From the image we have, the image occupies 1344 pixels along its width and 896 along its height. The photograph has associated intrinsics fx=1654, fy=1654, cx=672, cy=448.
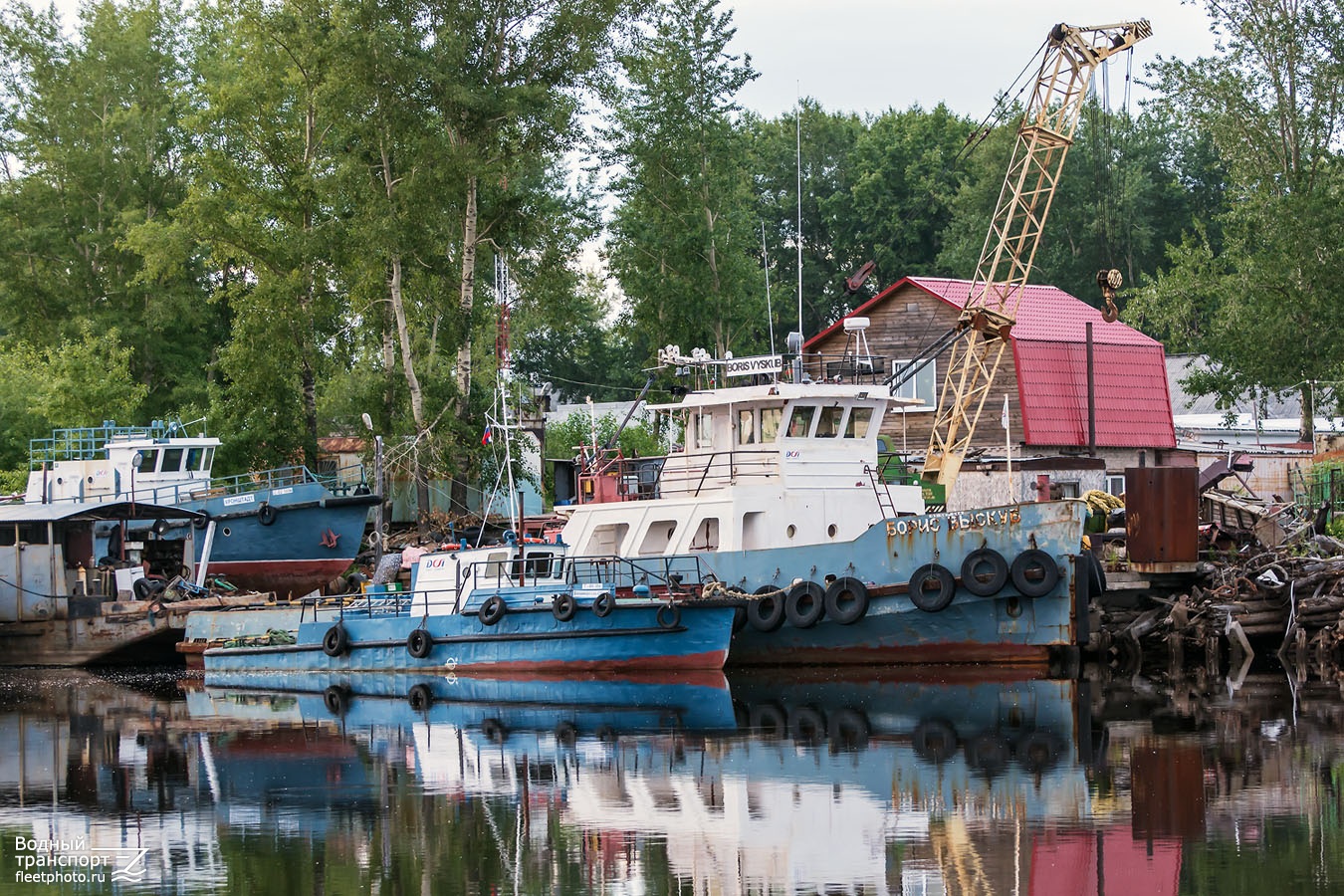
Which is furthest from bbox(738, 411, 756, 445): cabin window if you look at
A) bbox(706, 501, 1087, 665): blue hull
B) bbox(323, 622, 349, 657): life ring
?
bbox(323, 622, 349, 657): life ring

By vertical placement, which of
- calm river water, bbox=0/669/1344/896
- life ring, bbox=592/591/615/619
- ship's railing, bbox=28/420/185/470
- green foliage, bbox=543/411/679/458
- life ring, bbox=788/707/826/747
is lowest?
calm river water, bbox=0/669/1344/896

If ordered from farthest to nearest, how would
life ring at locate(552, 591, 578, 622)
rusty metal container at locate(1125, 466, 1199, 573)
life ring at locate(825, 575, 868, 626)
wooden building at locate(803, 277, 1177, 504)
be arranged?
1. wooden building at locate(803, 277, 1177, 504)
2. rusty metal container at locate(1125, 466, 1199, 573)
3. life ring at locate(825, 575, 868, 626)
4. life ring at locate(552, 591, 578, 622)

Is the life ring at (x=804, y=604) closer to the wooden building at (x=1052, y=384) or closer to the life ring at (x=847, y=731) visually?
the life ring at (x=847, y=731)

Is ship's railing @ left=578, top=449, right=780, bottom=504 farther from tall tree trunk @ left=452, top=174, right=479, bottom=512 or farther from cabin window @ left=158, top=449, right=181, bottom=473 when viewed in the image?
cabin window @ left=158, top=449, right=181, bottom=473

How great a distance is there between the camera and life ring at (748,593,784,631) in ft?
83.1

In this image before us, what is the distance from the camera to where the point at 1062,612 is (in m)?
24.4

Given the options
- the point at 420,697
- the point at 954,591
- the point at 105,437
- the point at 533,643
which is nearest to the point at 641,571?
the point at 533,643

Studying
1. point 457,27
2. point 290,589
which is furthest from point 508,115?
point 290,589

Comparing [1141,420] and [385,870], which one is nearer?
[385,870]

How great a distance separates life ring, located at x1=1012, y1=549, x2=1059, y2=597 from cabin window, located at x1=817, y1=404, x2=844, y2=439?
4.16 m

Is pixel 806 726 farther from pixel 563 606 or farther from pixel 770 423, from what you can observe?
pixel 770 423

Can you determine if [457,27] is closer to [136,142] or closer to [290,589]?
[290,589]

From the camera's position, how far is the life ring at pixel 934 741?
58.1 ft

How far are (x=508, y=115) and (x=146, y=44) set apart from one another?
19.2 meters
